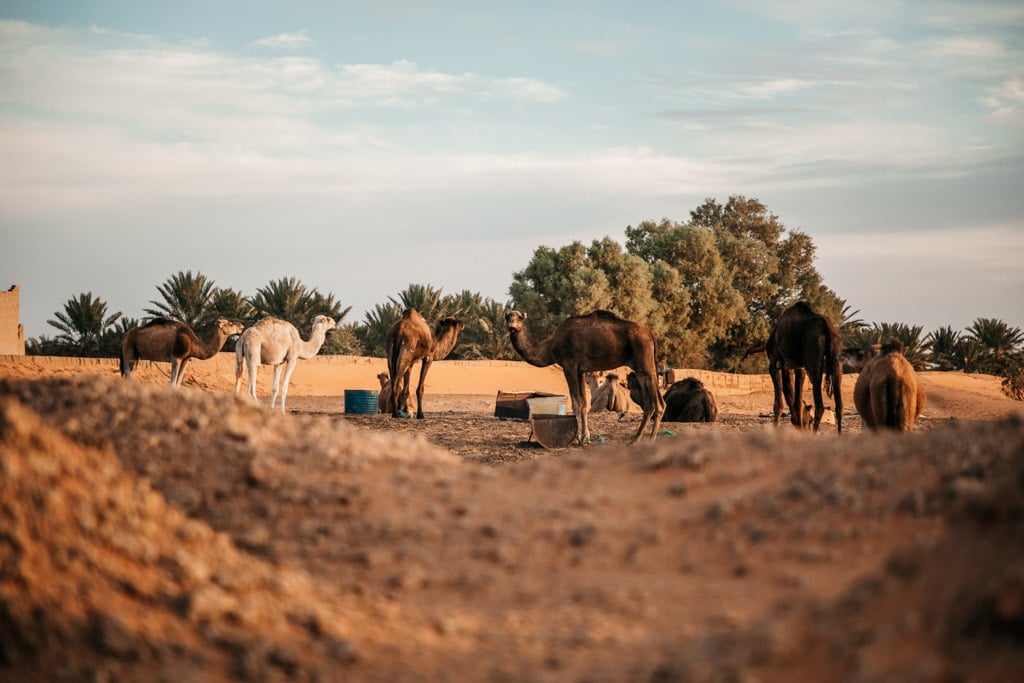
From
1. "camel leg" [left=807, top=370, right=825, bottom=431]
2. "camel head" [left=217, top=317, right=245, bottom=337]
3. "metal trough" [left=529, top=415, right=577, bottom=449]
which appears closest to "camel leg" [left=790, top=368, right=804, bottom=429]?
"camel leg" [left=807, top=370, right=825, bottom=431]

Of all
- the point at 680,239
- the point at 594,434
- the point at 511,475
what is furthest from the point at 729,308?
the point at 511,475

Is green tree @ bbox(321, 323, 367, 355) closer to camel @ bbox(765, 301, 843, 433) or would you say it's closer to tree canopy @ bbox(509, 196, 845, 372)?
tree canopy @ bbox(509, 196, 845, 372)

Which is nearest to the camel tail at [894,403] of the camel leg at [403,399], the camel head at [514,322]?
the camel head at [514,322]

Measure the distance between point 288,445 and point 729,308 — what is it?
4966 cm

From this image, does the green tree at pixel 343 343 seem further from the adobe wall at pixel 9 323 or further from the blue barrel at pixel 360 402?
the blue barrel at pixel 360 402

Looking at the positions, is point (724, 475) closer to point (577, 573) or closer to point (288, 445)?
point (577, 573)

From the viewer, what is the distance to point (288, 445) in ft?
23.1

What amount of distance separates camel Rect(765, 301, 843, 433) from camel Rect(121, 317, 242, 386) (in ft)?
40.0

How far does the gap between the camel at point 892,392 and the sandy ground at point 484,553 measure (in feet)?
Answer: 17.6

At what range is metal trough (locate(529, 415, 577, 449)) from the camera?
17.0 metres

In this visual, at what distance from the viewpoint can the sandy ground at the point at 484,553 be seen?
4.41 m

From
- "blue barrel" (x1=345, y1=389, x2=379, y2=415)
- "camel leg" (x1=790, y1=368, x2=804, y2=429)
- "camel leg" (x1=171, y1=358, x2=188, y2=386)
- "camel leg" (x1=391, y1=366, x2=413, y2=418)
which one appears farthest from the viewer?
"blue barrel" (x1=345, y1=389, x2=379, y2=415)

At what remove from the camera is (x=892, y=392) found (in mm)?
12281

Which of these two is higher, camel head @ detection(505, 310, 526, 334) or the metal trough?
camel head @ detection(505, 310, 526, 334)
